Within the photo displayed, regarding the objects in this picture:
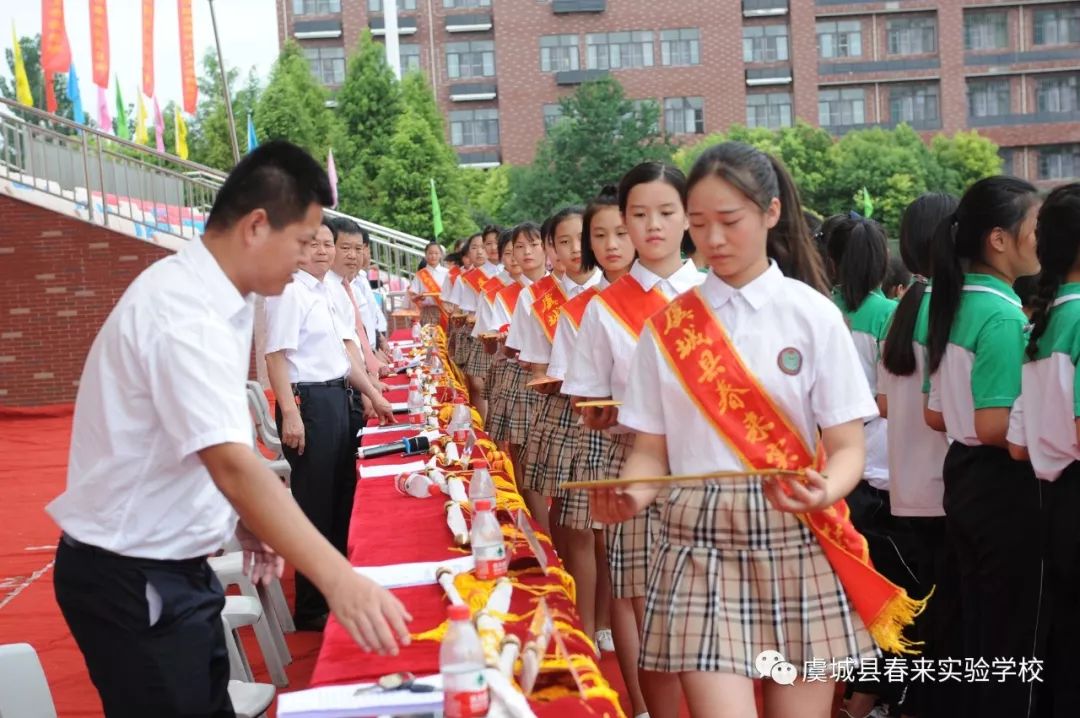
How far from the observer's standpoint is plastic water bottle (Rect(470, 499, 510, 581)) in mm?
2979

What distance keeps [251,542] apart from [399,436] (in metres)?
3.18

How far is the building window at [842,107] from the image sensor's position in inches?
1802

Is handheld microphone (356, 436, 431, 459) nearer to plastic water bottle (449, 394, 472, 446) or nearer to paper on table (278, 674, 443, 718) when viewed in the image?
plastic water bottle (449, 394, 472, 446)

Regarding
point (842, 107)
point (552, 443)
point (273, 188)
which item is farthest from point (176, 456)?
point (842, 107)

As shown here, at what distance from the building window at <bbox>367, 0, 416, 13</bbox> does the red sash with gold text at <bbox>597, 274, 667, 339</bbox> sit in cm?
4630

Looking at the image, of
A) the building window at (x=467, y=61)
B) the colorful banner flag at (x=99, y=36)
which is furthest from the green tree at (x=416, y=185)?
the building window at (x=467, y=61)

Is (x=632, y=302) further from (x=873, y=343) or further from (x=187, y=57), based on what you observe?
(x=187, y=57)

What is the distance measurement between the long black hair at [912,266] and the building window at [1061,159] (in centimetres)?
4565

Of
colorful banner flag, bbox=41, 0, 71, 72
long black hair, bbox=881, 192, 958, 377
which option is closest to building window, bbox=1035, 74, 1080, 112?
colorful banner flag, bbox=41, 0, 71, 72

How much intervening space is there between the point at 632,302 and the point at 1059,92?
46.5 meters

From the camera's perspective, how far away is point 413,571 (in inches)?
123

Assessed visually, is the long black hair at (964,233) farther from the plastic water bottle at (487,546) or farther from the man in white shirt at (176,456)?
the man in white shirt at (176,456)

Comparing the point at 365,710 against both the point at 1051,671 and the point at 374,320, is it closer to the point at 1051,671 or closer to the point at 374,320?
the point at 1051,671

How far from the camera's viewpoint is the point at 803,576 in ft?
7.93
